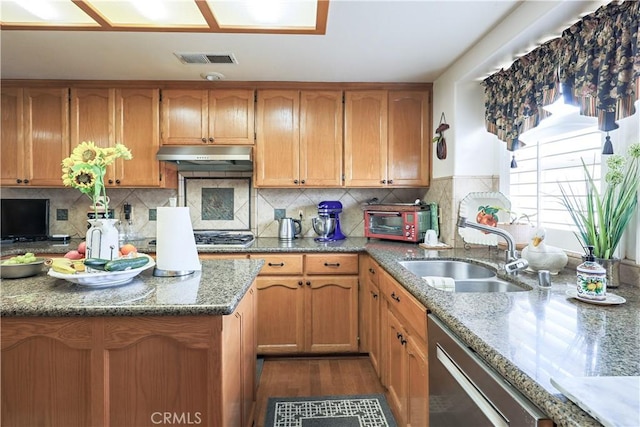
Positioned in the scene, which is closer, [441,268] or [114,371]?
[114,371]

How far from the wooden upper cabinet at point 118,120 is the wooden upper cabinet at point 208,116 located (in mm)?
112

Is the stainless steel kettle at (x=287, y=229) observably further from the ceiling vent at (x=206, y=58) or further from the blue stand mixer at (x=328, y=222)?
the ceiling vent at (x=206, y=58)

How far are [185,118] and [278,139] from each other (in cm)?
81

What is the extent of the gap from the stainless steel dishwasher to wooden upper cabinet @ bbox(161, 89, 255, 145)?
2.31 metres

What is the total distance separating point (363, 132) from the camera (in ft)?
9.89

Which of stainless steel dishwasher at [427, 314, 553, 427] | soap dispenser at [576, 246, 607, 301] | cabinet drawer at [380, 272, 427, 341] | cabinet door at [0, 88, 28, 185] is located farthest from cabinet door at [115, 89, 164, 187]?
soap dispenser at [576, 246, 607, 301]

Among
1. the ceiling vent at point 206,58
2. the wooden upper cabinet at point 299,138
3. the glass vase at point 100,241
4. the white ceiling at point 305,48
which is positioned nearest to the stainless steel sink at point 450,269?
the wooden upper cabinet at point 299,138

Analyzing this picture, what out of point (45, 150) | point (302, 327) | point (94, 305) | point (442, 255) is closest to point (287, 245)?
point (302, 327)

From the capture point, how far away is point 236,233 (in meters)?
3.25

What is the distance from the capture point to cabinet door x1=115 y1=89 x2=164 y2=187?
2.95 m

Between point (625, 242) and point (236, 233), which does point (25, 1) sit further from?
point (625, 242)

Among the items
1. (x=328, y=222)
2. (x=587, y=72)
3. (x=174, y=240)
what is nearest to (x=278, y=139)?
(x=328, y=222)

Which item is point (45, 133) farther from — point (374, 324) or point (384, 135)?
point (374, 324)

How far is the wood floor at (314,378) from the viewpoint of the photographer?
2.26 metres
